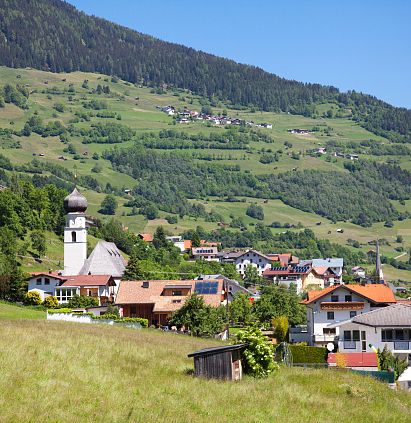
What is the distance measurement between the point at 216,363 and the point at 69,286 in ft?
217

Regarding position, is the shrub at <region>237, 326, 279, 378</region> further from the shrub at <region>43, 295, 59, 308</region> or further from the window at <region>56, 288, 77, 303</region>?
the window at <region>56, 288, 77, 303</region>

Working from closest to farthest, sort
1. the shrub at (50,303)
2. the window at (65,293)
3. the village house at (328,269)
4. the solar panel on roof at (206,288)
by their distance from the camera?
the shrub at (50,303)
the solar panel on roof at (206,288)
the window at (65,293)
the village house at (328,269)

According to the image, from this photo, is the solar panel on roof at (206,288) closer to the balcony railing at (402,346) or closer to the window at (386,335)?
the window at (386,335)

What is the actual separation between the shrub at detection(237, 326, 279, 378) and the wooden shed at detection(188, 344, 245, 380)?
121cm

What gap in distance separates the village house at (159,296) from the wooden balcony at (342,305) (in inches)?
483

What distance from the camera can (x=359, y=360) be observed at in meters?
57.5

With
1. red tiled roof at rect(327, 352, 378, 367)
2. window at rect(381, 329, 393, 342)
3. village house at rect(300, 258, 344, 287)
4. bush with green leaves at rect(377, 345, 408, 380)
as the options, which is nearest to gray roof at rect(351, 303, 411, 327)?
window at rect(381, 329, 393, 342)

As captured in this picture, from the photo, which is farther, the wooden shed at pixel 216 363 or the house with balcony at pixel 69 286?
the house with balcony at pixel 69 286

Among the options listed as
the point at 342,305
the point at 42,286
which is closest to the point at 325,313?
the point at 342,305

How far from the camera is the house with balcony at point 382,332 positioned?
66.4m

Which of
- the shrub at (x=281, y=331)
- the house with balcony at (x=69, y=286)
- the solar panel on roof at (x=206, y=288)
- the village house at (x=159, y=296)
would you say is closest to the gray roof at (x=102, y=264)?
the house with balcony at (x=69, y=286)

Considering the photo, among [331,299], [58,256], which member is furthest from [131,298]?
[58,256]

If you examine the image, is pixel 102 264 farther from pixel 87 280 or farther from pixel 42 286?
pixel 42 286

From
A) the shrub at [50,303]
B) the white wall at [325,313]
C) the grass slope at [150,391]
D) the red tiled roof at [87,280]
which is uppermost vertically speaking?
the red tiled roof at [87,280]
